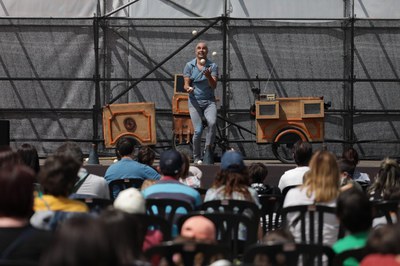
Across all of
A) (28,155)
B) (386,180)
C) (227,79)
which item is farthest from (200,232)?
(227,79)

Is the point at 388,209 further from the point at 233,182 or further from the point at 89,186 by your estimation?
the point at 89,186

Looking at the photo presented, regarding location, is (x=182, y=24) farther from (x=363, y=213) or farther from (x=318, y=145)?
(x=363, y=213)

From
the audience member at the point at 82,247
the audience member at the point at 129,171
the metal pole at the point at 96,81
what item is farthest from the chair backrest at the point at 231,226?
the metal pole at the point at 96,81

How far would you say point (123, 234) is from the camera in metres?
3.32

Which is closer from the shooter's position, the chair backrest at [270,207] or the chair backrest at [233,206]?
the chair backrest at [233,206]

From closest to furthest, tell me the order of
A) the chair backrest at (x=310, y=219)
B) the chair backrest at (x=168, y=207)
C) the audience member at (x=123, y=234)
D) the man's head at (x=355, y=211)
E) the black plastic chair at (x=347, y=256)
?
1. the audience member at (x=123, y=234)
2. the black plastic chair at (x=347, y=256)
3. the man's head at (x=355, y=211)
4. the chair backrest at (x=310, y=219)
5. the chair backrest at (x=168, y=207)

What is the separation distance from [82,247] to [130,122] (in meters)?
11.2

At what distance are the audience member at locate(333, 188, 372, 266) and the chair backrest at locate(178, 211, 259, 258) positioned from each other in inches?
37.1

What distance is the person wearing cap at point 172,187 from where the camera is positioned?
21.1ft

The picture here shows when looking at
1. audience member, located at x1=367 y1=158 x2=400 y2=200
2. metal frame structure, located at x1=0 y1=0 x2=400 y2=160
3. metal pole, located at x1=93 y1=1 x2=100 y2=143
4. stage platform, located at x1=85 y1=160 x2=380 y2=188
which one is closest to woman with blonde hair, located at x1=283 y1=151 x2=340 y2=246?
audience member, located at x1=367 y1=158 x2=400 y2=200

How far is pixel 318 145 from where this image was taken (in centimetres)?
1602

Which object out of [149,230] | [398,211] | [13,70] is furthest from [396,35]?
[149,230]

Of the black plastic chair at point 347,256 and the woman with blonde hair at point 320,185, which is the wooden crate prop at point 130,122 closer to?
the woman with blonde hair at point 320,185

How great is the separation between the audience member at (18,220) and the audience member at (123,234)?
597 millimetres
